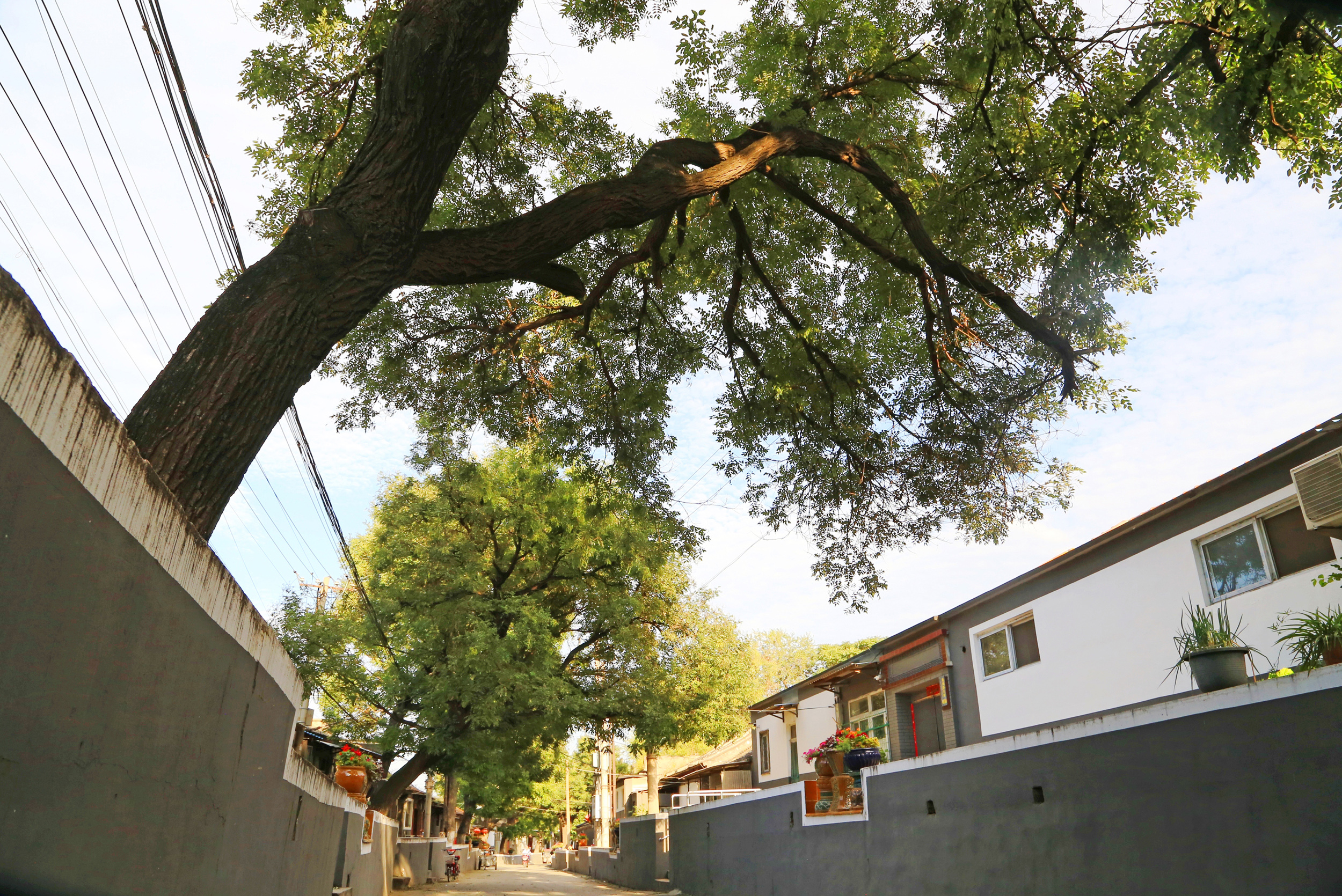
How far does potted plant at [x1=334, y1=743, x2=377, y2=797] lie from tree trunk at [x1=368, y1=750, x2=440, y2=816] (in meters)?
9.35

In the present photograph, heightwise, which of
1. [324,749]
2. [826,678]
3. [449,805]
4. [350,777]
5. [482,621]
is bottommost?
[350,777]

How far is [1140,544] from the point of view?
1201 cm

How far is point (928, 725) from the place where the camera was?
58.4 feet

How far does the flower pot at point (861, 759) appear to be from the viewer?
11398mm

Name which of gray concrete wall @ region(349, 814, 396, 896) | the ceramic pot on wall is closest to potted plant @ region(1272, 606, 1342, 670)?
the ceramic pot on wall

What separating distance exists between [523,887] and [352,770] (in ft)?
49.9

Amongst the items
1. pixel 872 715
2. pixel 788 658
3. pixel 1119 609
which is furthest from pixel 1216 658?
pixel 788 658

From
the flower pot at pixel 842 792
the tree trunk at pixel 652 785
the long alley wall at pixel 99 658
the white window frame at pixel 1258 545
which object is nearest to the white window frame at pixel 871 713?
the flower pot at pixel 842 792

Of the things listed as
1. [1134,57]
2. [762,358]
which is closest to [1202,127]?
[1134,57]

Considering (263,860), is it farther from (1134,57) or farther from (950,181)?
(1134,57)

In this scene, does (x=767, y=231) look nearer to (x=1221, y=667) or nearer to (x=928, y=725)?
(x=1221, y=667)

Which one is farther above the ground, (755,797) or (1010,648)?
(1010,648)

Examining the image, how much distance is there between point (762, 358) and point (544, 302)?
2.95 m

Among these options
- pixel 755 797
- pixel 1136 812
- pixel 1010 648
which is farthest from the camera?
pixel 755 797
